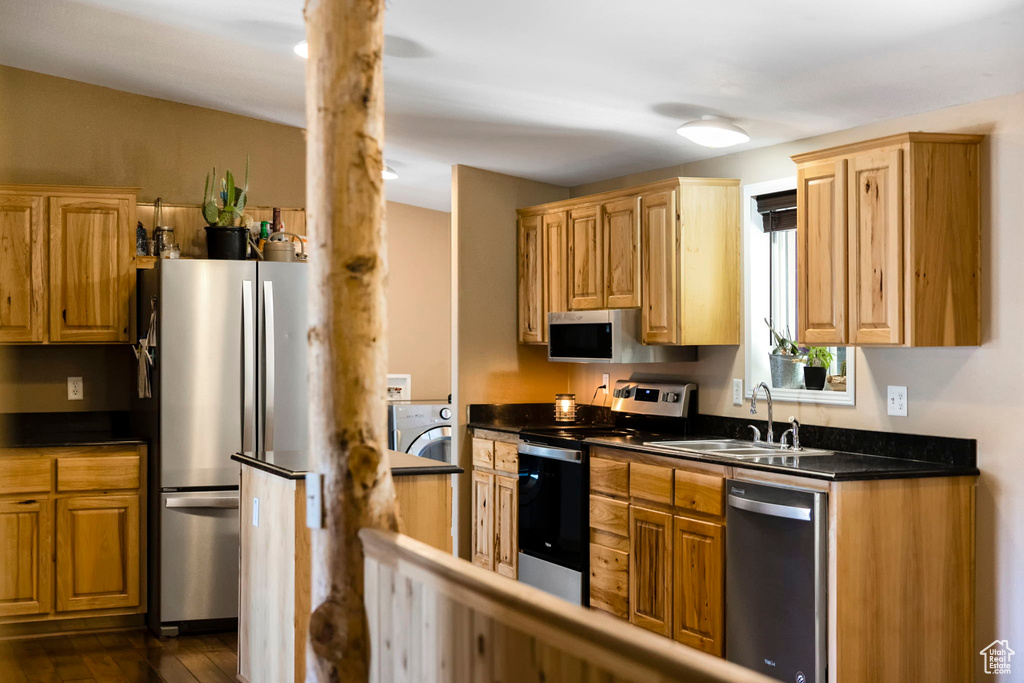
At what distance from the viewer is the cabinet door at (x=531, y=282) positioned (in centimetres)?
589

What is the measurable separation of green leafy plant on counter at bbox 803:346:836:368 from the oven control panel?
0.78 m

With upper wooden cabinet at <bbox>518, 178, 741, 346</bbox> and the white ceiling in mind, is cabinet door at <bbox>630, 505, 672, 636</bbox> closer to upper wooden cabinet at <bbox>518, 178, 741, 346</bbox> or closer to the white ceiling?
upper wooden cabinet at <bbox>518, 178, 741, 346</bbox>

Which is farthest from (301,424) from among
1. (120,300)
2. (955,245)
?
(955,245)

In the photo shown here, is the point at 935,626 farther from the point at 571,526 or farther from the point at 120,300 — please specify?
the point at 120,300

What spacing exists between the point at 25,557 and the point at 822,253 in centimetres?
397

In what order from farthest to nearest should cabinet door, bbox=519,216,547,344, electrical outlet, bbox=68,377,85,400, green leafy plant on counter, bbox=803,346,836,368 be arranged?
cabinet door, bbox=519,216,547,344, electrical outlet, bbox=68,377,85,400, green leafy plant on counter, bbox=803,346,836,368

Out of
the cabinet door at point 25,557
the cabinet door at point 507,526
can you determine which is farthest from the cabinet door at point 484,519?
the cabinet door at point 25,557

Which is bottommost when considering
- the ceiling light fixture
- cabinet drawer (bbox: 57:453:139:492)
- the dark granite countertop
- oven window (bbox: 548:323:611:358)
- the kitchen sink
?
cabinet drawer (bbox: 57:453:139:492)

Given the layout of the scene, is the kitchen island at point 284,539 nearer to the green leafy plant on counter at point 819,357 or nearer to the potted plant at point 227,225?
the potted plant at point 227,225

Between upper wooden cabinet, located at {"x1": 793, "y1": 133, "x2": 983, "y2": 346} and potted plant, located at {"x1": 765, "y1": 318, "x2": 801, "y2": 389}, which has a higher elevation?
upper wooden cabinet, located at {"x1": 793, "y1": 133, "x2": 983, "y2": 346}

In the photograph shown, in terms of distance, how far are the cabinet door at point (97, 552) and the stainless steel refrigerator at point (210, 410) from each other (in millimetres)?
108

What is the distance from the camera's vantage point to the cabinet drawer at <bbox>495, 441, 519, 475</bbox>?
17.7 ft

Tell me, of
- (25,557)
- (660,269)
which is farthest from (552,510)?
(25,557)

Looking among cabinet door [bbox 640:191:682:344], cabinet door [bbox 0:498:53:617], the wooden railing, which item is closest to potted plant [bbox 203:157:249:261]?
cabinet door [bbox 0:498:53:617]
